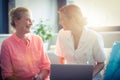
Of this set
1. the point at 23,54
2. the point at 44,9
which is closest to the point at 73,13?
the point at 23,54

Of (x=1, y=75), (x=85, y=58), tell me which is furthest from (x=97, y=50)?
(x=1, y=75)

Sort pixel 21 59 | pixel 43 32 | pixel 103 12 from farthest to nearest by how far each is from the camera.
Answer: pixel 103 12
pixel 43 32
pixel 21 59

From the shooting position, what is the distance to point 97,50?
195 centimetres

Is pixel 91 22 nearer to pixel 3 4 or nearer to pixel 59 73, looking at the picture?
pixel 3 4

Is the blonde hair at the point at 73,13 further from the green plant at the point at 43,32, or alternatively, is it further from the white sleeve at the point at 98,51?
the green plant at the point at 43,32

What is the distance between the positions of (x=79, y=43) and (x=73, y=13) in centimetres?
26

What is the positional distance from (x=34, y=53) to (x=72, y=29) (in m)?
0.40

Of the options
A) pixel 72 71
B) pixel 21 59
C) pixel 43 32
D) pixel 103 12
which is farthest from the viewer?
pixel 103 12

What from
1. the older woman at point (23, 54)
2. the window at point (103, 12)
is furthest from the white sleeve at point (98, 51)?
the window at point (103, 12)

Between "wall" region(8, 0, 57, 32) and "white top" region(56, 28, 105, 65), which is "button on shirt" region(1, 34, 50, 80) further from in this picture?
"wall" region(8, 0, 57, 32)

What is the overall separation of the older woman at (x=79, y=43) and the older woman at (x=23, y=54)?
242 millimetres

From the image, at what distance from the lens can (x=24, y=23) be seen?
6.56 ft

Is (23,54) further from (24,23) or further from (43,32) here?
(43,32)

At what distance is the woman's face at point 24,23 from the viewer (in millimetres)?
1997
